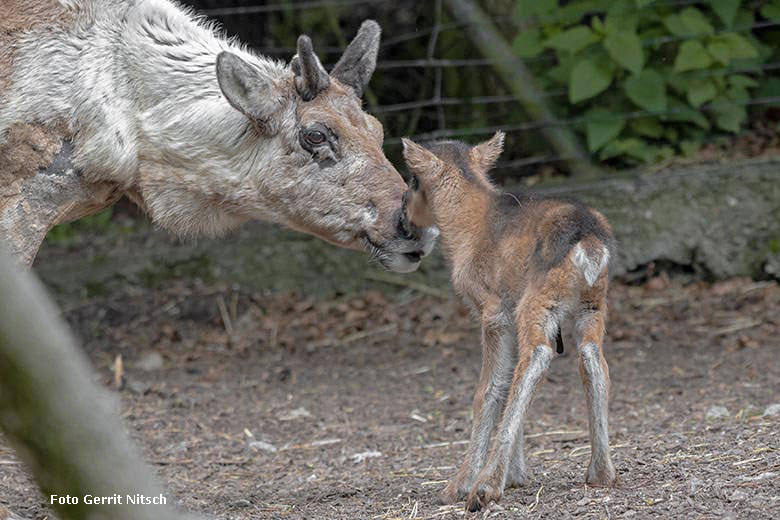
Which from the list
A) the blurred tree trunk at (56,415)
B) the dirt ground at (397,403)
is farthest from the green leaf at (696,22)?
the blurred tree trunk at (56,415)

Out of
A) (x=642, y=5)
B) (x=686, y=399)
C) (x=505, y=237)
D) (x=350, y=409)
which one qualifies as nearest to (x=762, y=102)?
(x=642, y=5)

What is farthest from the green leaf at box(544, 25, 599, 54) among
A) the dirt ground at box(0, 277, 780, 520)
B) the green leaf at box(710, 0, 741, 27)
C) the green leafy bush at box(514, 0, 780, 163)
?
the dirt ground at box(0, 277, 780, 520)

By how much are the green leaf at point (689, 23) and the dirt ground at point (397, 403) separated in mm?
2072

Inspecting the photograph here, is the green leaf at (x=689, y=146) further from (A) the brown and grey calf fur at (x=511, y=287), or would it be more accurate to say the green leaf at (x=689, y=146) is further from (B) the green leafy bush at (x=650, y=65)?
(A) the brown and grey calf fur at (x=511, y=287)

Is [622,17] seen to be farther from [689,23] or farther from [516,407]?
[516,407]

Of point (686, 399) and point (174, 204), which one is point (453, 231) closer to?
point (174, 204)

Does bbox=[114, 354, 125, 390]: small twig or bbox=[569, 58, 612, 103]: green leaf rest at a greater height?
bbox=[569, 58, 612, 103]: green leaf

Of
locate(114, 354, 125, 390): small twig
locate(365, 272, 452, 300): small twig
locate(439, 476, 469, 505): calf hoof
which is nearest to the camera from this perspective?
locate(439, 476, 469, 505): calf hoof

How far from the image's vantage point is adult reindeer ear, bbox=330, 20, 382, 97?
240 inches

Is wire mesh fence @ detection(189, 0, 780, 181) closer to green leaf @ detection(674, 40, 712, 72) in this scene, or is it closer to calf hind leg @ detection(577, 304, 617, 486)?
green leaf @ detection(674, 40, 712, 72)

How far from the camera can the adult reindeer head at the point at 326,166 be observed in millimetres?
5680

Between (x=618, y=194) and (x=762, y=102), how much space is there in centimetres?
142

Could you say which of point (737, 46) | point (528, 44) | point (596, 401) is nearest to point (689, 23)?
point (737, 46)

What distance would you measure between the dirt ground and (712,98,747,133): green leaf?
1.32 m
